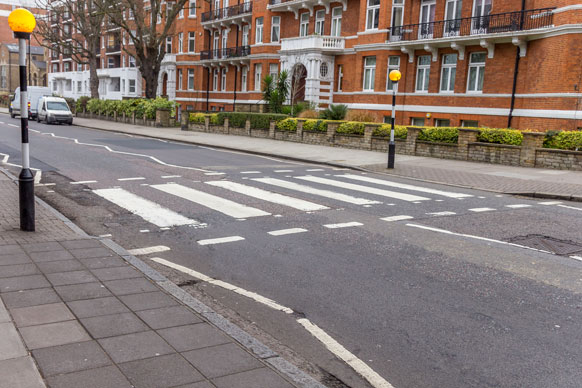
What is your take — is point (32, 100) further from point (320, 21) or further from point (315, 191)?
point (315, 191)

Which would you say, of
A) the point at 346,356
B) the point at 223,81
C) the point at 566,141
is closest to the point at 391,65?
the point at 566,141

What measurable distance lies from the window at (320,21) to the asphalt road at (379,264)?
2838 cm

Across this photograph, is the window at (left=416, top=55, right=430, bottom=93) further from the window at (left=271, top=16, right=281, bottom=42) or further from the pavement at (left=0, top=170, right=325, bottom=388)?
the pavement at (left=0, top=170, right=325, bottom=388)

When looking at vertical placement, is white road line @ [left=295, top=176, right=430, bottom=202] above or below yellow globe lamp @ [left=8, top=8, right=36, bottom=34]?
below

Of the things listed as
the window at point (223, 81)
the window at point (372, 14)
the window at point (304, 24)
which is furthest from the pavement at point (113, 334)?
the window at point (223, 81)

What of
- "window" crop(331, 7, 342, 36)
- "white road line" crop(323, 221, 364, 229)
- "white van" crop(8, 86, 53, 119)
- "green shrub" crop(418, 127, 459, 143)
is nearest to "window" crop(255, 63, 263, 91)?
"window" crop(331, 7, 342, 36)

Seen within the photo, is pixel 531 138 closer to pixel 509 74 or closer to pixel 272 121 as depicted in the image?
pixel 509 74

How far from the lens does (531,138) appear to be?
708 inches

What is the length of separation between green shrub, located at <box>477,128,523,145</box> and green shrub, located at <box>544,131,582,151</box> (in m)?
0.93

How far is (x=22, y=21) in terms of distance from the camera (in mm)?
6945

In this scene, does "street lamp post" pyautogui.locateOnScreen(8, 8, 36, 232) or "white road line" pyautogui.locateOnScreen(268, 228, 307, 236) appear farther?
"white road line" pyautogui.locateOnScreen(268, 228, 307, 236)

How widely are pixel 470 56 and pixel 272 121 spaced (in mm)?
11240

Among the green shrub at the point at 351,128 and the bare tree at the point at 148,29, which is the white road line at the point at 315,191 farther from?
the bare tree at the point at 148,29

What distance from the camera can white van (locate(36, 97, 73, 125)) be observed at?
3900 cm
